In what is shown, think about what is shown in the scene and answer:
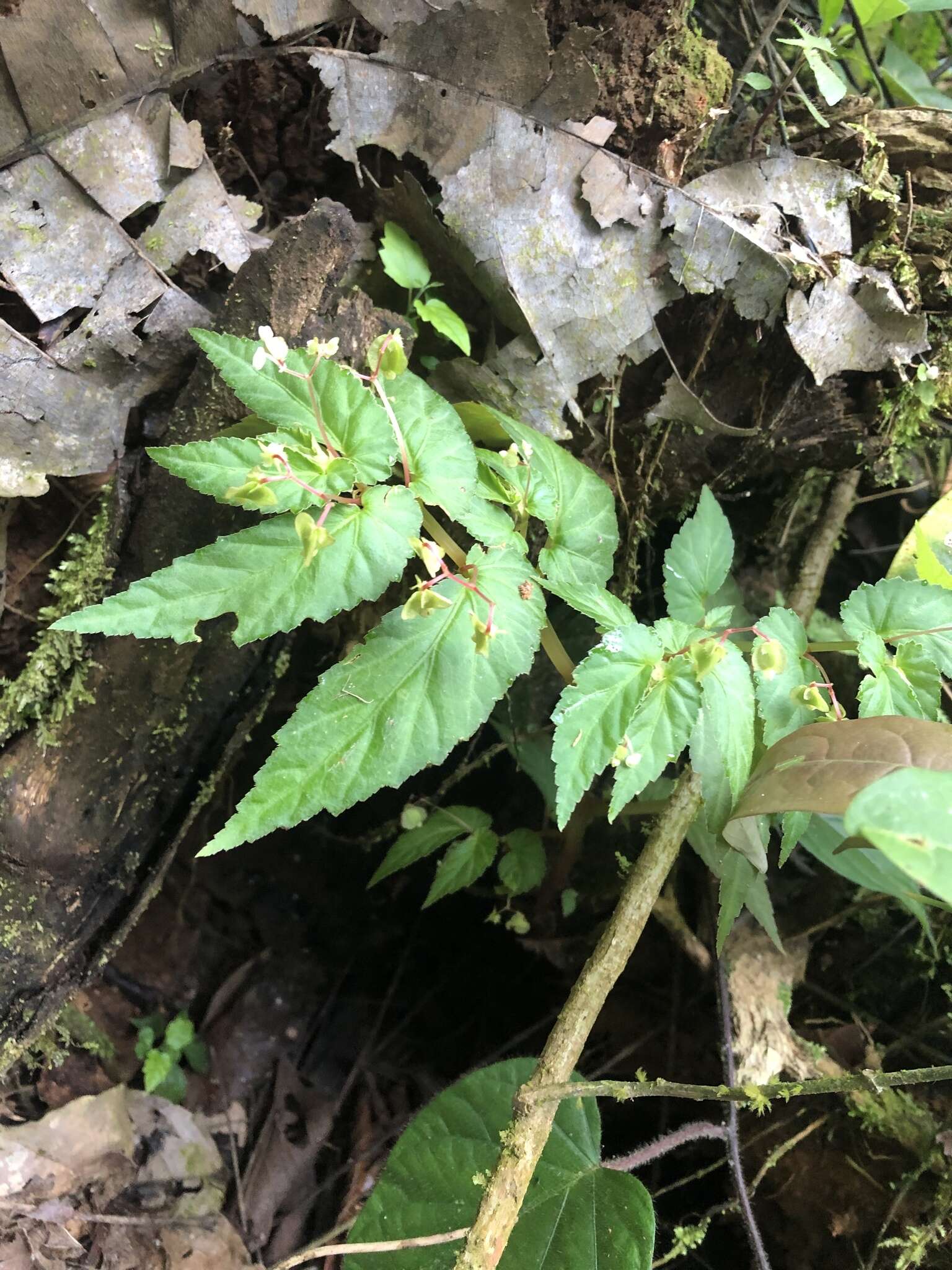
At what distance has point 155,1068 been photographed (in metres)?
1.96

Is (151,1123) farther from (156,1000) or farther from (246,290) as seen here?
(246,290)

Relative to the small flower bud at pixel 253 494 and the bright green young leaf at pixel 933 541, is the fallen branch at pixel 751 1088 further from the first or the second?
the small flower bud at pixel 253 494

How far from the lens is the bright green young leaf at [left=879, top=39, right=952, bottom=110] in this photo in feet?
6.16

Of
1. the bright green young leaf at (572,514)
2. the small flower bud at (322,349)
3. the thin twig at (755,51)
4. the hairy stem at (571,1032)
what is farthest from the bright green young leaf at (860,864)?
the thin twig at (755,51)

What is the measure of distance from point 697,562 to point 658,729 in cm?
49

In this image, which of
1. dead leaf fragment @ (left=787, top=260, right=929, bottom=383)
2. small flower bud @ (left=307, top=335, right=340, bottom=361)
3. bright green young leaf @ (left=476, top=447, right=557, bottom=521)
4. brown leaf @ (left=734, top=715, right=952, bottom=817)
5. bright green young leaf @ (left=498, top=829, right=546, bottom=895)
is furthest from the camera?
bright green young leaf @ (left=498, top=829, right=546, bottom=895)

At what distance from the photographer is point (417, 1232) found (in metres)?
1.38

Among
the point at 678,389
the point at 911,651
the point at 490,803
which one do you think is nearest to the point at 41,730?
the point at 490,803

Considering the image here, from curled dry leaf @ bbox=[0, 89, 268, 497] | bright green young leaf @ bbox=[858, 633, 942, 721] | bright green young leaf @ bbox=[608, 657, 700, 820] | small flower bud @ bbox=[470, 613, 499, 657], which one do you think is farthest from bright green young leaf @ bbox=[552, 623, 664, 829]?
curled dry leaf @ bbox=[0, 89, 268, 497]

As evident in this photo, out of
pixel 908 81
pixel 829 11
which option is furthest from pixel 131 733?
pixel 908 81

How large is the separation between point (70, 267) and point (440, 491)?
0.85 m

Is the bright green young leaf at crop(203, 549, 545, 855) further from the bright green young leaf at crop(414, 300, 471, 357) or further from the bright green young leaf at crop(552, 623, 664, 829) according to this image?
the bright green young leaf at crop(414, 300, 471, 357)

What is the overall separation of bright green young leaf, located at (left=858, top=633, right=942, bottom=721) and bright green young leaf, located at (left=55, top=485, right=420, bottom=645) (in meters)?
0.79

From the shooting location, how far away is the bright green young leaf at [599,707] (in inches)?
43.6
